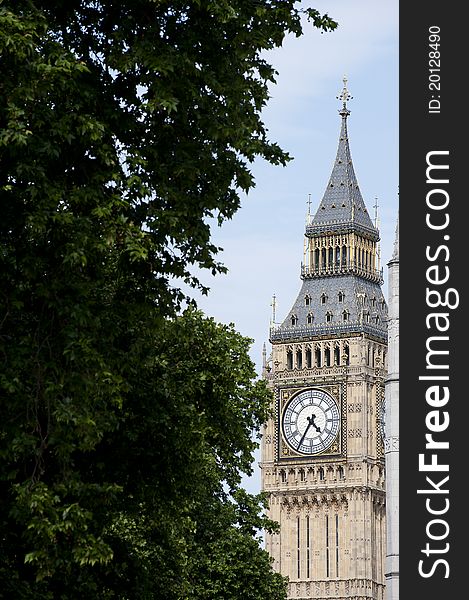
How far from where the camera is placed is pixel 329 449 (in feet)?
417

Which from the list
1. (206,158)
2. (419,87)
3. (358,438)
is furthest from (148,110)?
(358,438)

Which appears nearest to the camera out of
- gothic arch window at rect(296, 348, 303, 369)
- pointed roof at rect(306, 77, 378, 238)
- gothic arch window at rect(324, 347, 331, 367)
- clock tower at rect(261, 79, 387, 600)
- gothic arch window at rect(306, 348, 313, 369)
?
clock tower at rect(261, 79, 387, 600)

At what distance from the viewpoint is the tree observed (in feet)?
81.3

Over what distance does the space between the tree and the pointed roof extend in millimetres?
103055

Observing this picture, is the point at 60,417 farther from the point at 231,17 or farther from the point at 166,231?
the point at 231,17

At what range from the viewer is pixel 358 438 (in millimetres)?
126000

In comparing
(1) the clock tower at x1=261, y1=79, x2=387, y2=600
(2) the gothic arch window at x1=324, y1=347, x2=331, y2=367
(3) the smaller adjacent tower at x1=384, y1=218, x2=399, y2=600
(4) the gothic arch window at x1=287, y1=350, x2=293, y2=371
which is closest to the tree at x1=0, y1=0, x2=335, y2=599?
(3) the smaller adjacent tower at x1=384, y1=218, x2=399, y2=600

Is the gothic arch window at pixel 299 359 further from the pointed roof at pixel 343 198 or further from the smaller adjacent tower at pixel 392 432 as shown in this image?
the smaller adjacent tower at pixel 392 432

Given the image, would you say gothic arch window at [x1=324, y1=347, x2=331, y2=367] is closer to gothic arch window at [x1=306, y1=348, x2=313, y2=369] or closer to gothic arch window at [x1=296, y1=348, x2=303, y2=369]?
gothic arch window at [x1=306, y1=348, x2=313, y2=369]

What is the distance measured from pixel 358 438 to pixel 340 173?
793 inches

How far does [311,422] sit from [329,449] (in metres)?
2.31

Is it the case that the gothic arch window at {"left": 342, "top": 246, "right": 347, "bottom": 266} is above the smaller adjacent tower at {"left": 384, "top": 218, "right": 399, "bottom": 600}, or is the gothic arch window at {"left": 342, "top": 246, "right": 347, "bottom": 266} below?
above

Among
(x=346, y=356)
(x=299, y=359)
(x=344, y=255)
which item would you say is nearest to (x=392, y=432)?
(x=346, y=356)

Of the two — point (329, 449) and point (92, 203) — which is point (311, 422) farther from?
point (92, 203)
